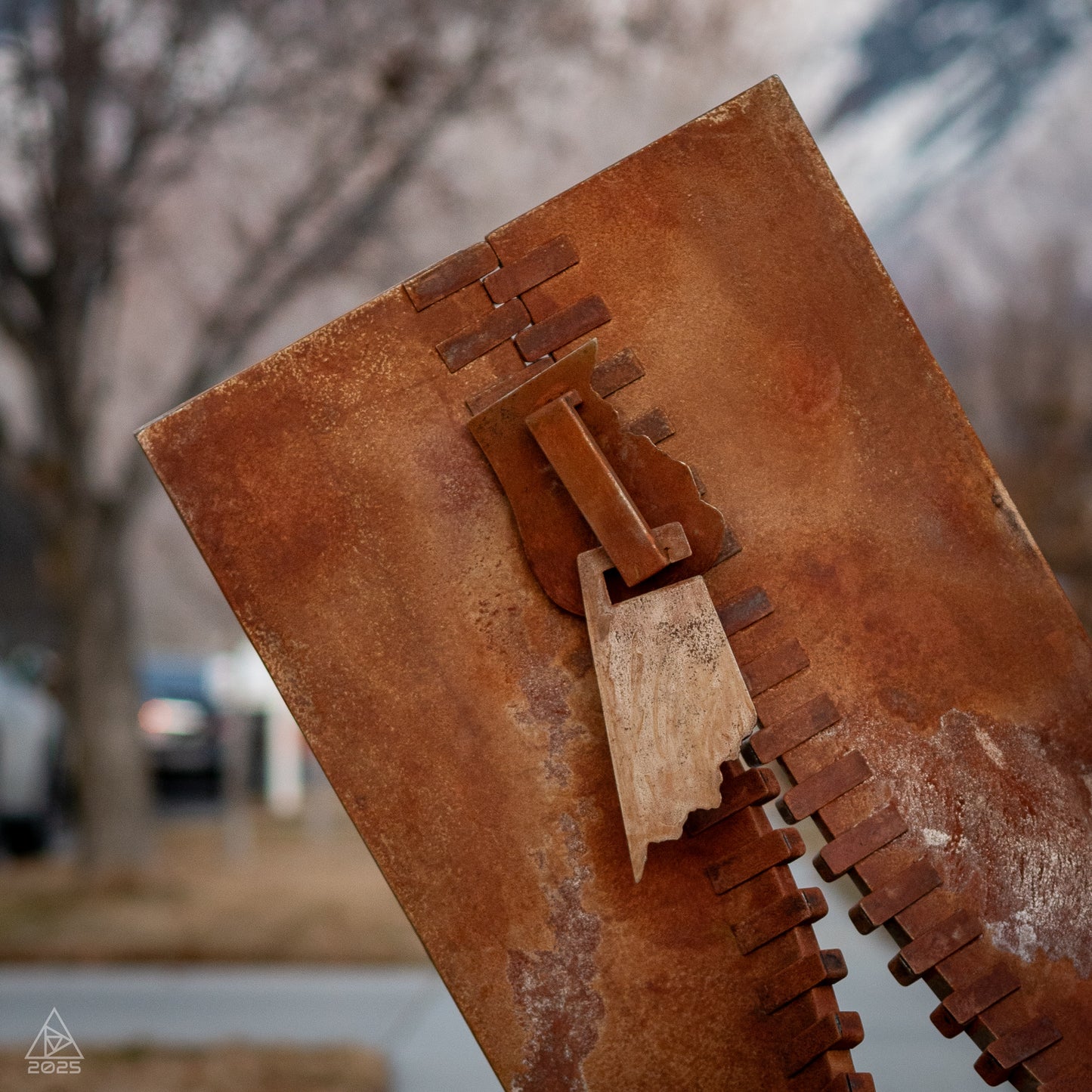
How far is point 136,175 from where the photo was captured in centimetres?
703

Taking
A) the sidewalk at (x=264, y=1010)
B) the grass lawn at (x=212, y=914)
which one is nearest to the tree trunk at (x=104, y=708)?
the grass lawn at (x=212, y=914)

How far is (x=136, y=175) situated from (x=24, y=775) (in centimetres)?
501

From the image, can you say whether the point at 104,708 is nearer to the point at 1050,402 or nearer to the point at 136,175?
the point at 136,175

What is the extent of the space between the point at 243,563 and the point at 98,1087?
127 inches

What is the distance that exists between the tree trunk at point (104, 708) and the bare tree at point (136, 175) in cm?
1

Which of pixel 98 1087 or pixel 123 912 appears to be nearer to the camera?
pixel 98 1087

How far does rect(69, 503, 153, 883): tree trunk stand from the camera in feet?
25.1

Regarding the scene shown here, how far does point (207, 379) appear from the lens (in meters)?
7.54

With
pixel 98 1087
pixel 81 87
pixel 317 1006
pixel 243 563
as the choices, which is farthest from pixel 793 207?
pixel 81 87

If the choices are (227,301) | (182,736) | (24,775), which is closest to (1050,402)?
(227,301)

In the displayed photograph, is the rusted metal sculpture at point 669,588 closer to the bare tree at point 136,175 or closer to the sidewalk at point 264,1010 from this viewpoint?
the sidewalk at point 264,1010

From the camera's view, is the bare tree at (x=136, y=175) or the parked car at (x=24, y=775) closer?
the bare tree at (x=136, y=175)

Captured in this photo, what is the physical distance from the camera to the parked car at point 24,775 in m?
9.27

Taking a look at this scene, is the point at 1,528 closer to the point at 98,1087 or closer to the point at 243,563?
the point at 98,1087
